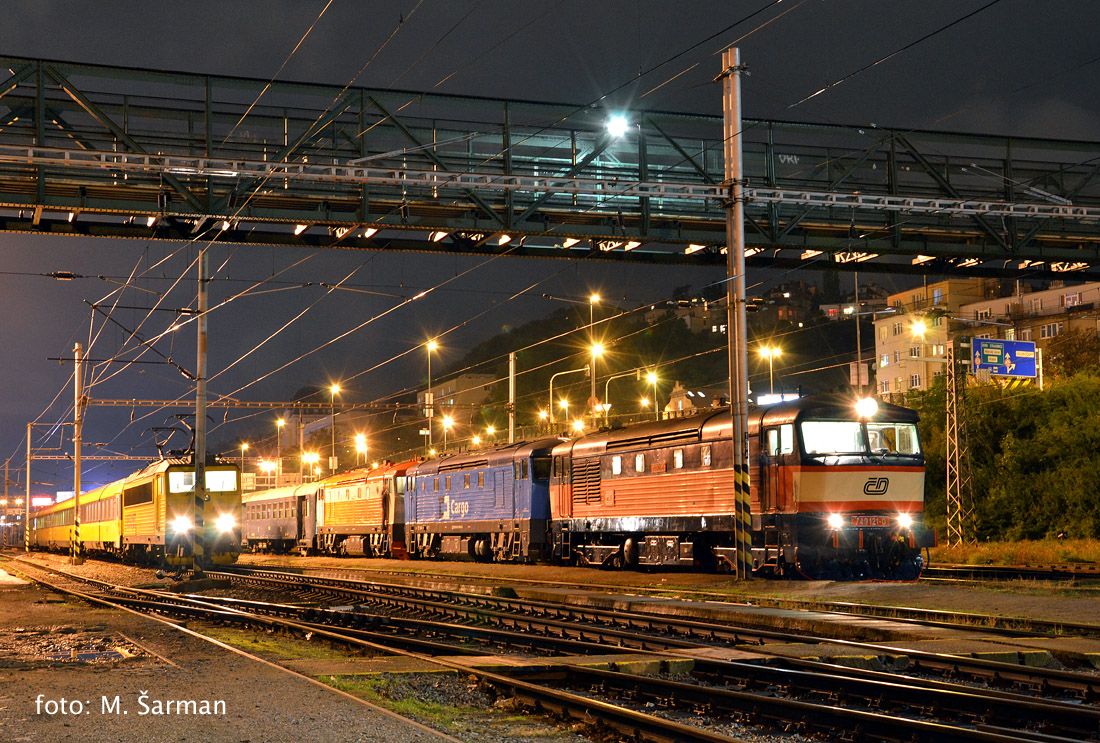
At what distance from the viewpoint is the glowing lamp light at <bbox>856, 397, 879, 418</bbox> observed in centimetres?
2467

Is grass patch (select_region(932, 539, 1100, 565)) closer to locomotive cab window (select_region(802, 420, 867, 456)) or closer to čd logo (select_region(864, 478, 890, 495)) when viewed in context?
čd logo (select_region(864, 478, 890, 495))

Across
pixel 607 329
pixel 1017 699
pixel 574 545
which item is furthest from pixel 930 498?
pixel 607 329

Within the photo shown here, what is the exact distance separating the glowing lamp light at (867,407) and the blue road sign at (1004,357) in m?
23.5

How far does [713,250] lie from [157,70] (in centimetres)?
1275

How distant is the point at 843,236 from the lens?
95.4 feet

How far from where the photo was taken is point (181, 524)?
4259 centimetres

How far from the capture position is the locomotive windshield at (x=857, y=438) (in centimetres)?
2398

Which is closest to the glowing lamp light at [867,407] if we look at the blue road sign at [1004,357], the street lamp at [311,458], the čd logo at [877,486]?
the čd logo at [877,486]

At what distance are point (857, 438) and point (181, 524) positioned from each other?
26884 mm

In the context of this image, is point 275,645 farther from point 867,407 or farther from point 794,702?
point 867,407

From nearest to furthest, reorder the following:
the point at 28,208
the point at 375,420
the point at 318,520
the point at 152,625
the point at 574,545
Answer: the point at 152,625
the point at 28,208
the point at 574,545
the point at 318,520
the point at 375,420

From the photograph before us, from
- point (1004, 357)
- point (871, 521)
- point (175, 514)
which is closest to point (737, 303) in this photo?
point (871, 521)

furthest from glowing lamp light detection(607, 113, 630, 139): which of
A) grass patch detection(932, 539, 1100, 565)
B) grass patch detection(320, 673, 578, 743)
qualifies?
grass patch detection(932, 539, 1100, 565)

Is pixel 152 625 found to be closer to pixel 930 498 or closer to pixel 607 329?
pixel 930 498
